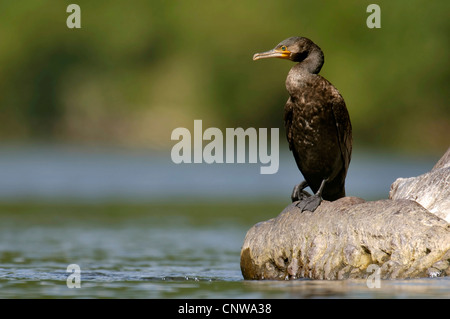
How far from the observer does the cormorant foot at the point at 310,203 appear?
9102 millimetres

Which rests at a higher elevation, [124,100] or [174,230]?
[124,100]

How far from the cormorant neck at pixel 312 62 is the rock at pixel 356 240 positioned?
1151 mm

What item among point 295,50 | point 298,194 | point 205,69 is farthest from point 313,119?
point 205,69

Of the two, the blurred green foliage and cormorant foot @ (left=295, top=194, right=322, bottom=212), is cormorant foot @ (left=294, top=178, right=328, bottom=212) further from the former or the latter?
the blurred green foliage

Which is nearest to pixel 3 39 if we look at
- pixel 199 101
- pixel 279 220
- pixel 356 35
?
pixel 199 101

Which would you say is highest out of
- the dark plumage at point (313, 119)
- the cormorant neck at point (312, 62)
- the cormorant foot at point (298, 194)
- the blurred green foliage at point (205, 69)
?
the blurred green foliage at point (205, 69)

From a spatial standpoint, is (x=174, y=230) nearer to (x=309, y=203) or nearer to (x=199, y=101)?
(x=309, y=203)

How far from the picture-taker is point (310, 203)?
9.15 meters

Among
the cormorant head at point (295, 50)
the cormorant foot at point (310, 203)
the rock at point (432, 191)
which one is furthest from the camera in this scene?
the cormorant head at point (295, 50)

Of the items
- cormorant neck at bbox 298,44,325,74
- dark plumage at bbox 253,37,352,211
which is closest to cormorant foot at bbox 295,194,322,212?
dark plumage at bbox 253,37,352,211

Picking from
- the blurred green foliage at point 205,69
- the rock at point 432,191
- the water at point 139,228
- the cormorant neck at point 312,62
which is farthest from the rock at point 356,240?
the blurred green foliage at point 205,69

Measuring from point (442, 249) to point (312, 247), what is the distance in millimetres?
1091

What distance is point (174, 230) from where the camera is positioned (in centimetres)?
1535

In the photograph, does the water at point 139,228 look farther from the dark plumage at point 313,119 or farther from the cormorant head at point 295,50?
the cormorant head at point 295,50
